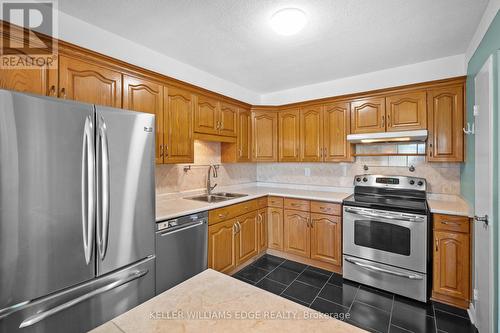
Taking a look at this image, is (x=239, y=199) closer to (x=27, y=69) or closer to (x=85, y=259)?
(x=85, y=259)

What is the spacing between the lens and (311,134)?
3.37 m

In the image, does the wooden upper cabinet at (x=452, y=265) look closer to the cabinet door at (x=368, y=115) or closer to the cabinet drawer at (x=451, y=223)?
the cabinet drawer at (x=451, y=223)

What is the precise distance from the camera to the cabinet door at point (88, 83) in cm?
172

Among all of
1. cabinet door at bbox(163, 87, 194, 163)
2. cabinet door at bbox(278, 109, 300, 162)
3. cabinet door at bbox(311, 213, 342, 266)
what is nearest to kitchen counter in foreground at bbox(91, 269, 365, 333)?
cabinet door at bbox(163, 87, 194, 163)

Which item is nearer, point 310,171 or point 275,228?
point 275,228

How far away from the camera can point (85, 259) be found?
147 cm

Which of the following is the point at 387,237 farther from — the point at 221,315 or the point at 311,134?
the point at 221,315

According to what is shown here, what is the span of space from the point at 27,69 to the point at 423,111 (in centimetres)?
354

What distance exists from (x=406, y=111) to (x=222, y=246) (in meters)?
2.60

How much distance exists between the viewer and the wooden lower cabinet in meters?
2.13

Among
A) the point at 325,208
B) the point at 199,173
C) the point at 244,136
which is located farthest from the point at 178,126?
the point at 325,208

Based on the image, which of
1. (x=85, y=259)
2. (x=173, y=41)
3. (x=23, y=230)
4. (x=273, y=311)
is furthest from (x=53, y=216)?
(x=173, y=41)

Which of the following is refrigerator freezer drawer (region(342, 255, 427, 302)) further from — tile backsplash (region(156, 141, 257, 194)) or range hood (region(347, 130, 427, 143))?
tile backsplash (region(156, 141, 257, 194))

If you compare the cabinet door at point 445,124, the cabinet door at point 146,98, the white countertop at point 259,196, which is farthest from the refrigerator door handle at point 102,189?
the cabinet door at point 445,124
